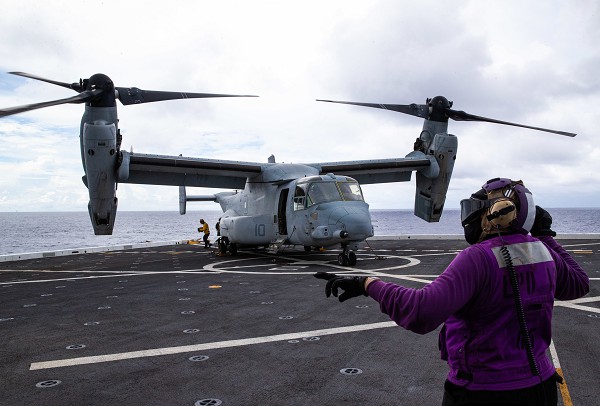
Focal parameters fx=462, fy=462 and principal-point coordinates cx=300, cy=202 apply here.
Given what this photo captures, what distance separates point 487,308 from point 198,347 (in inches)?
189

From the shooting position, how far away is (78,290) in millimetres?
11734

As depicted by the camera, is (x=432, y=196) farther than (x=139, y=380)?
Yes

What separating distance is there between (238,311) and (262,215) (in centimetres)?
1104

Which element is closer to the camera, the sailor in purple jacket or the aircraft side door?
the sailor in purple jacket

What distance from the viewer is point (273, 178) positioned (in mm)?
19406

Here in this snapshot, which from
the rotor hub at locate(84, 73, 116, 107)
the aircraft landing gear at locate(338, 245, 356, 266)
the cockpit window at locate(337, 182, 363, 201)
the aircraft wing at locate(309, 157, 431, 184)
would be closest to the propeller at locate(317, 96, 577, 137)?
the aircraft wing at locate(309, 157, 431, 184)

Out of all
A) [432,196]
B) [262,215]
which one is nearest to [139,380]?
[262,215]

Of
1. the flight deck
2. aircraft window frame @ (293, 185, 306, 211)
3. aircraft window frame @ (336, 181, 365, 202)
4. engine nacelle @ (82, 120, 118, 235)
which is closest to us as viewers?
the flight deck

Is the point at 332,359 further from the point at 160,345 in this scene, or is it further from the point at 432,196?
the point at 432,196

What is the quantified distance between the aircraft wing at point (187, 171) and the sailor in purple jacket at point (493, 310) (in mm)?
15427

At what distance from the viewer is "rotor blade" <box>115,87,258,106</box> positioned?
16516 millimetres

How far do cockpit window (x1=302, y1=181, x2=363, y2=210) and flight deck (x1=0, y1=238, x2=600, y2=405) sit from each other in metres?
4.66

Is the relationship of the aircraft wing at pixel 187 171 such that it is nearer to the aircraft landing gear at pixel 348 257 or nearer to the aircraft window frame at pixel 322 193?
the aircraft window frame at pixel 322 193

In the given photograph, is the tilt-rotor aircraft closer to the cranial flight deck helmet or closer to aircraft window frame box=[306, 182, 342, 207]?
aircraft window frame box=[306, 182, 342, 207]
